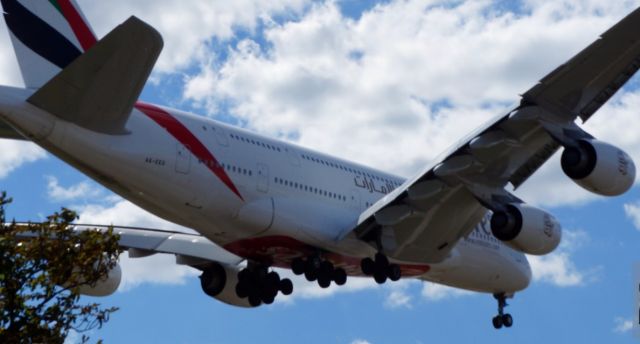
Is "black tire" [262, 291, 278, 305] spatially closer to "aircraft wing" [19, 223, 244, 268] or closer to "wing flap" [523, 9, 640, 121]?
"aircraft wing" [19, 223, 244, 268]

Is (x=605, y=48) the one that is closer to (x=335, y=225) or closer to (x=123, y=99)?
(x=335, y=225)

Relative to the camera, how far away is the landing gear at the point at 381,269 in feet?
81.4

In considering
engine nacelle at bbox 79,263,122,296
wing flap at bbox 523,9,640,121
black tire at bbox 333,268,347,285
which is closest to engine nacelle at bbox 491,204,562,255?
wing flap at bbox 523,9,640,121

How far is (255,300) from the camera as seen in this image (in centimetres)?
2653

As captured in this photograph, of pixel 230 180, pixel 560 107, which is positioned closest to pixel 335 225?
pixel 230 180

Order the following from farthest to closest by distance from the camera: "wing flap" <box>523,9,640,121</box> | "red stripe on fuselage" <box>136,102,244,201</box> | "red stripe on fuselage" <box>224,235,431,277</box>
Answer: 1. "red stripe on fuselage" <box>224,235,431,277</box>
2. "red stripe on fuselage" <box>136,102,244,201</box>
3. "wing flap" <box>523,9,640,121</box>

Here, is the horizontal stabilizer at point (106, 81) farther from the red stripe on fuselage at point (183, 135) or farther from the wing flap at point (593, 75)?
the wing flap at point (593, 75)

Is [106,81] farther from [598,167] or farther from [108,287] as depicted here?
[598,167]

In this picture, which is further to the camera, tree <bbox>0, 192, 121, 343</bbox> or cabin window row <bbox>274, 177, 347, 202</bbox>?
cabin window row <bbox>274, 177, 347, 202</bbox>

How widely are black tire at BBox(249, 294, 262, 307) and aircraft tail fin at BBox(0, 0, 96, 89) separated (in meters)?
8.10

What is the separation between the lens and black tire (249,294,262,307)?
26.4m

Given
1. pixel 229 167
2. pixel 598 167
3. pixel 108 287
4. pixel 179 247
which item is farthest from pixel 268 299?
pixel 598 167

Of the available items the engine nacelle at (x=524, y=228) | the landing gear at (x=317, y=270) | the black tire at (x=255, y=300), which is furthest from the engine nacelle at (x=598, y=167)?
the black tire at (x=255, y=300)

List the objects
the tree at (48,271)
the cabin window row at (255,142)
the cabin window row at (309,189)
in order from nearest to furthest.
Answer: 1. the tree at (48,271)
2. the cabin window row at (255,142)
3. the cabin window row at (309,189)
